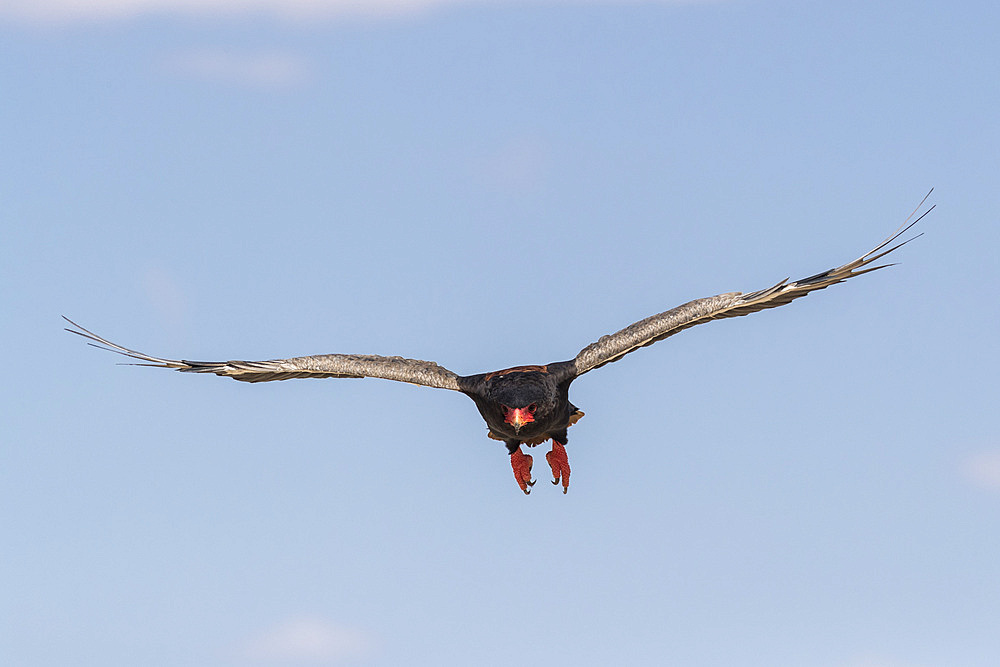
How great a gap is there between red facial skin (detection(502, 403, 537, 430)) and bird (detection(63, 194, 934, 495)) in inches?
0.4

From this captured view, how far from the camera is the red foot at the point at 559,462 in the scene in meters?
16.6

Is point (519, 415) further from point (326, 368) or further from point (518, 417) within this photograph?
point (326, 368)

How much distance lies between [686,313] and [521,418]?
236 cm

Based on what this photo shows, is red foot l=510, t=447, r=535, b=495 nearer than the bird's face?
No

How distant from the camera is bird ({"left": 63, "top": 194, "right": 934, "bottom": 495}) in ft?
47.8

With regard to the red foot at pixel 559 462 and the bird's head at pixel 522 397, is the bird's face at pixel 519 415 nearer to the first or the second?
the bird's head at pixel 522 397

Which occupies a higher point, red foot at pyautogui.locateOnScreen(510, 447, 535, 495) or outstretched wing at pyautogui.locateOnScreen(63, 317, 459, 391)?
outstretched wing at pyautogui.locateOnScreen(63, 317, 459, 391)

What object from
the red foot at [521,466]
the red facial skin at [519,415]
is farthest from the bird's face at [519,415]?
the red foot at [521,466]

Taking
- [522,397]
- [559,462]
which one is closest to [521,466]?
[559,462]

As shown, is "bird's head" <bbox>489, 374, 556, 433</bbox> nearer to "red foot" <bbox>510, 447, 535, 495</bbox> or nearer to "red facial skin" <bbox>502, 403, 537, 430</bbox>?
"red facial skin" <bbox>502, 403, 537, 430</bbox>

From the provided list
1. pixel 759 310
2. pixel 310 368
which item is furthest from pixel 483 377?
pixel 759 310

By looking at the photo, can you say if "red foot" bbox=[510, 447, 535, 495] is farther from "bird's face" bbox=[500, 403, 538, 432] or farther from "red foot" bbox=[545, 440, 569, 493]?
"bird's face" bbox=[500, 403, 538, 432]

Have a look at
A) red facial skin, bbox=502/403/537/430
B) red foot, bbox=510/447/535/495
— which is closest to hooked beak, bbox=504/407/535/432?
red facial skin, bbox=502/403/537/430

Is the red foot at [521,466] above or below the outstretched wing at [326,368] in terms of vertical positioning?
below
